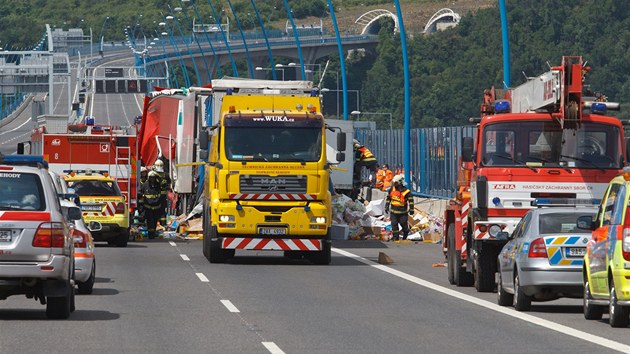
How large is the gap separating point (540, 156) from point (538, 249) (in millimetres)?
4271

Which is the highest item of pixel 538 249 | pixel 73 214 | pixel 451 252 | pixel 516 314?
pixel 73 214

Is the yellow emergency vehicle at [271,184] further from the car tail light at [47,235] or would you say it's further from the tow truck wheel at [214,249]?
the car tail light at [47,235]

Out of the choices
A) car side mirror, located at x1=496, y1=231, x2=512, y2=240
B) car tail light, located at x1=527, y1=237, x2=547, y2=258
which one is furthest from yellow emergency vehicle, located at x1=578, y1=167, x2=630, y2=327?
car side mirror, located at x1=496, y1=231, x2=512, y2=240

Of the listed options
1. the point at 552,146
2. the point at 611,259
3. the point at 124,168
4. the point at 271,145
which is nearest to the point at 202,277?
the point at 271,145

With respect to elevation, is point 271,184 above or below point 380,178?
above

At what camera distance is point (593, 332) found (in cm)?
1794

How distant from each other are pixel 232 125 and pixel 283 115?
0.95 metres

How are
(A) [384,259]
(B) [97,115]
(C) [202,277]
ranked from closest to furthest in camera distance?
(C) [202,277] → (A) [384,259] → (B) [97,115]

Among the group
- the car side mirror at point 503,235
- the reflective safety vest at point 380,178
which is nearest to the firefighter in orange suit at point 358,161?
the reflective safety vest at point 380,178

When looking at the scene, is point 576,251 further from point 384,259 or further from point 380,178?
point 380,178

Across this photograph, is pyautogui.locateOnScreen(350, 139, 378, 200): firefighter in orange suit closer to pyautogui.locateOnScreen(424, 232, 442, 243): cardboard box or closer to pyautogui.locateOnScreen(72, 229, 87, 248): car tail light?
pyautogui.locateOnScreen(424, 232, 442, 243): cardboard box

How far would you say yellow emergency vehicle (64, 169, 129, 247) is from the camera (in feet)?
127

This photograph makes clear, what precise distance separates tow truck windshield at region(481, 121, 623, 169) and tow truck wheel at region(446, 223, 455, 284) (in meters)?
2.70

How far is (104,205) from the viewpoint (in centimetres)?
3891
